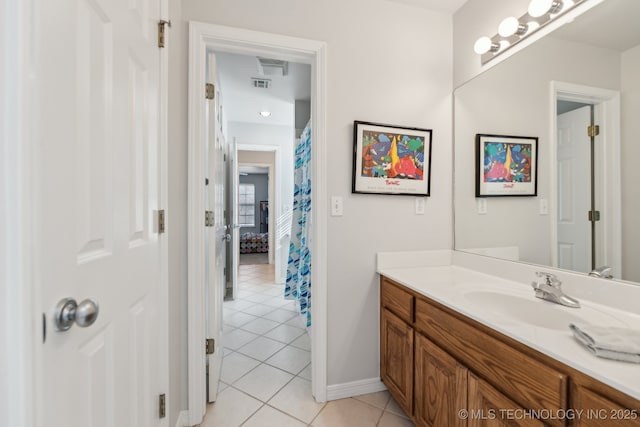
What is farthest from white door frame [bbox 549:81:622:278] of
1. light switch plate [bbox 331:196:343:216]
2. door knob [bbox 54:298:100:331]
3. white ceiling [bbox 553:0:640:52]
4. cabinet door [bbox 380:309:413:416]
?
door knob [bbox 54:298:100:331]

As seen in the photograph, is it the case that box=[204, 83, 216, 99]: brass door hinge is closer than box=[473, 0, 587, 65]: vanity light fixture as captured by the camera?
No

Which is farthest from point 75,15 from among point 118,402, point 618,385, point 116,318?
point 618,385

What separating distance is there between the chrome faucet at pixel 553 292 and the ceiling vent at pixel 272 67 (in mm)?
2434

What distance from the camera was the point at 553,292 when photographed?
3.78ft

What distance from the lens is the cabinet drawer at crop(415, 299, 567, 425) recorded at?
2.48 ft

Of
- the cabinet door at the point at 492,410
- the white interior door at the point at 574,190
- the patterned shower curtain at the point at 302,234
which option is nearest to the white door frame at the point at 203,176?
the cabinet door at the point at 492,410

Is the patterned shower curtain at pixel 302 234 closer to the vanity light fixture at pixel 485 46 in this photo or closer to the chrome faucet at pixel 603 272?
the vanity light fixture at pixel 485 46

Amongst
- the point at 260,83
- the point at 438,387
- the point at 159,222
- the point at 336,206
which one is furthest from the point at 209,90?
the point at 438,387

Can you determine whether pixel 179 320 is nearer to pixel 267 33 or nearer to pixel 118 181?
pixel 118 181

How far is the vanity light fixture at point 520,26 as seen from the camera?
4.31 feet

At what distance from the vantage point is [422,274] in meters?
1.63

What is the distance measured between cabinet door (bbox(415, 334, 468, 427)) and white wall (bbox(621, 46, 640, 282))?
0.78m

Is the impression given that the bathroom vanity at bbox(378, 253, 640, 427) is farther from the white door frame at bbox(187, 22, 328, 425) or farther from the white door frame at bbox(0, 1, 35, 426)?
the white door frame at bbox(0, 1, 35, 426)

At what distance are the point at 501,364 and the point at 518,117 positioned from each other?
1.34m
